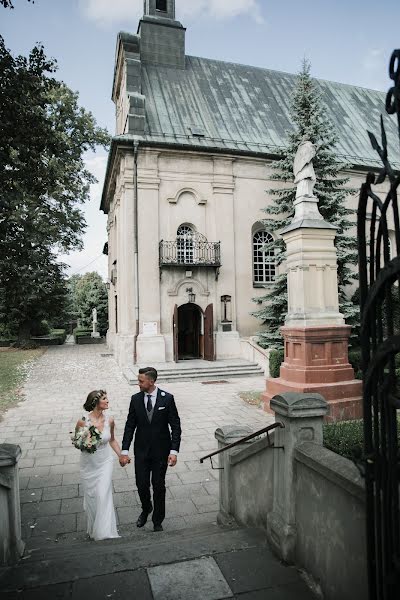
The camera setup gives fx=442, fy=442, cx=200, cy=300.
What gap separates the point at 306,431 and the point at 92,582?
1.92 m

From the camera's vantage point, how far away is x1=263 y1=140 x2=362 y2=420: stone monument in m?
9.52

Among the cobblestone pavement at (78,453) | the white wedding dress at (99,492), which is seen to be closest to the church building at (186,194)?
the cobblestone pavement at (78,453)

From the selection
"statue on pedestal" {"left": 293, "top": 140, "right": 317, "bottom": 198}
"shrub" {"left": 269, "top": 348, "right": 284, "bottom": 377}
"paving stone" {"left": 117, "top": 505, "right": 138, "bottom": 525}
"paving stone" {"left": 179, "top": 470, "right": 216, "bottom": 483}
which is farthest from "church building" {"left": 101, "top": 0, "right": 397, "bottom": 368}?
"paving stone" {"left": 117, "top": 505, "right": 138, "bottom": 525}

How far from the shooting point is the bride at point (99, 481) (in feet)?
15.2

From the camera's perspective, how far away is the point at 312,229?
10.0 metres

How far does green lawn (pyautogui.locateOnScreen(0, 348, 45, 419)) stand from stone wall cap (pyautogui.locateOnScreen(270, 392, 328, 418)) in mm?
9453

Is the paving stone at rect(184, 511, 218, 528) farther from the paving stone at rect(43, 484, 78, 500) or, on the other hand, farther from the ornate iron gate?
the ornate iron gate

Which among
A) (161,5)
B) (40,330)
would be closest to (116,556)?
(161,5)

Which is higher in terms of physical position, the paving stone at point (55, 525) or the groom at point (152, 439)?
the groom at point (152, 439)

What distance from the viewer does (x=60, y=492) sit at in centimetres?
611

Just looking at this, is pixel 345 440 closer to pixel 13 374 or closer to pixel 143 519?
pixel 143 519

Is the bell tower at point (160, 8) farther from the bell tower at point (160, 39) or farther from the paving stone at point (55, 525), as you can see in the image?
the paving stone at point (55, 525)

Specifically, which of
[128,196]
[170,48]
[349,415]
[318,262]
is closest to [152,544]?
[349,415]

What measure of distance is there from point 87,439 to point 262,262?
18174 millimetres
